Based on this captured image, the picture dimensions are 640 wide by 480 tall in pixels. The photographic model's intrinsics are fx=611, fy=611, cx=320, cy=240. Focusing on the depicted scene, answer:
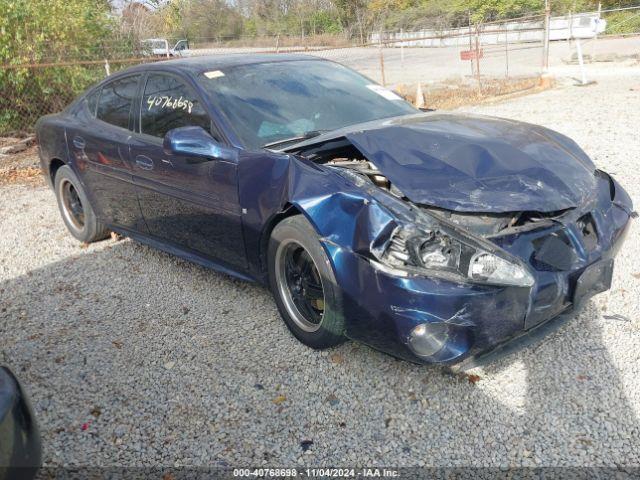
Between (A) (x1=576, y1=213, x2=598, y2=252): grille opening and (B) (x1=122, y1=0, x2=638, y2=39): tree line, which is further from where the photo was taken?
(B) (x1=122, y1=0, x2=638, y2=39): tree line

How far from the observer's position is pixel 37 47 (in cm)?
1085

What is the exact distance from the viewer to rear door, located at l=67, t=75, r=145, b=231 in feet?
15.0

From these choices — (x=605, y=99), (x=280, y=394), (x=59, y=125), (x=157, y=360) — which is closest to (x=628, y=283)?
(x=280, y=394)

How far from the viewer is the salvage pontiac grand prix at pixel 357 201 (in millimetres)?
2748

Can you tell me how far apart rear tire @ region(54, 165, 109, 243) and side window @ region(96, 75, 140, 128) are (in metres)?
0.71

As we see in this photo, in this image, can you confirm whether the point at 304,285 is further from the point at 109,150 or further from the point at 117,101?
the point at 117,101

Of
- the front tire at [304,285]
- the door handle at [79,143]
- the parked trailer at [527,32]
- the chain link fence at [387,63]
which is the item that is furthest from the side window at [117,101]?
the parked trailer at [527,32]

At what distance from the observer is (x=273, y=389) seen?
3115 millimetres

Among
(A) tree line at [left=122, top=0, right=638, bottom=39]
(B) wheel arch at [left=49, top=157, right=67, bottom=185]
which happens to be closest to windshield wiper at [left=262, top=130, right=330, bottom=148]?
(B) wheel arch at [left=49, top=157, right=67, bottom=185]

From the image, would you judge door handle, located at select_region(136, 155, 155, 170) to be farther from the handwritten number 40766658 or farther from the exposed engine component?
the exposed engine component

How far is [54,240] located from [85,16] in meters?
7.47

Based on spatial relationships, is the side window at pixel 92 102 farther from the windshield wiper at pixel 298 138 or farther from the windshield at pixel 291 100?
the windshield wiper at pixel 298 138

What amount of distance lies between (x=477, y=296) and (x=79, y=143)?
3.75m

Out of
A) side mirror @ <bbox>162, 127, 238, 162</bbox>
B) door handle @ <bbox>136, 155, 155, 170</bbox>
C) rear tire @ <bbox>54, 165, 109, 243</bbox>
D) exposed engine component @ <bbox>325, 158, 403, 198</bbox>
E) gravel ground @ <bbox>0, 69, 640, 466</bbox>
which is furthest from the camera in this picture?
rear tire @ <bbox>54, 165, 109, 243</bbox>
